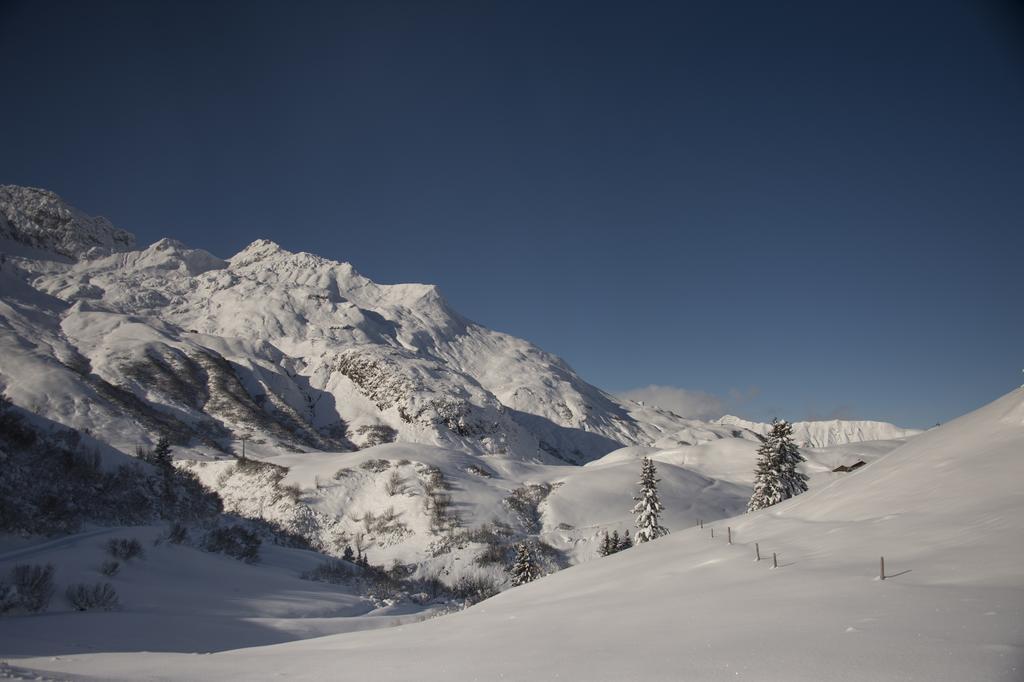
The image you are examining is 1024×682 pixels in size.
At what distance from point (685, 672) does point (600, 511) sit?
242 feet

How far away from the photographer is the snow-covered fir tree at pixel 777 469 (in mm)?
40844

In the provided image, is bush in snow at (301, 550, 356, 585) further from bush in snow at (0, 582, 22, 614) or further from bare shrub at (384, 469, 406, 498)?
bush in snow at (0, 582, 22, 614)

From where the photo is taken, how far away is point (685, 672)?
7141mm

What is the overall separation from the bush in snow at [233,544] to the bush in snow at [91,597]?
18.9 metres

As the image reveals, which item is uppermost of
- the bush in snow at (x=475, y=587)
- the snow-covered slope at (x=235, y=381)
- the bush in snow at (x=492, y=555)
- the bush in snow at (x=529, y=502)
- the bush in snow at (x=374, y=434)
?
the snow-covered slope at (x=235, y=381)

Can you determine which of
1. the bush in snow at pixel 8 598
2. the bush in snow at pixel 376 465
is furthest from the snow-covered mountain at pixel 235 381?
the bush in snow at pixel 8 598

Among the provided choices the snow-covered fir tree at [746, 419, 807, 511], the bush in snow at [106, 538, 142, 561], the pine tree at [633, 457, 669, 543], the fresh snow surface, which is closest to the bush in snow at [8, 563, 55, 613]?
the bush in snow at [106, 538, 142, 561]

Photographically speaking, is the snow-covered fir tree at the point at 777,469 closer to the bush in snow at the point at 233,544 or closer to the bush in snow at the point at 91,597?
the bush in snow at the point at 91,597

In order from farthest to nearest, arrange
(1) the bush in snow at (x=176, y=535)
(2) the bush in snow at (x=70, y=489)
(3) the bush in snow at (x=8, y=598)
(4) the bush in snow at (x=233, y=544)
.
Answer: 1. (4) the bush in snow at (x=233, y=544)
2. (2) the bush in snow at (x=70, y=489)
3. (1) the bush in snow at (x=176, y=535)
4. (3) the bush in snow at (x=8, y=598)

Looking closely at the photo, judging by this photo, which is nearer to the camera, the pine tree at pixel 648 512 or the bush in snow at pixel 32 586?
the bush in snow at pixel 32 586

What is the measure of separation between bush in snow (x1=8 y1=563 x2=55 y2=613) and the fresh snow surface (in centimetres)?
844

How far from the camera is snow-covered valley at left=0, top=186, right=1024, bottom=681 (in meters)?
8.34

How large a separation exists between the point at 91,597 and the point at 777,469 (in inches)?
1680

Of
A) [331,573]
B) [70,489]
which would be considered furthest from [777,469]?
[70,489]
